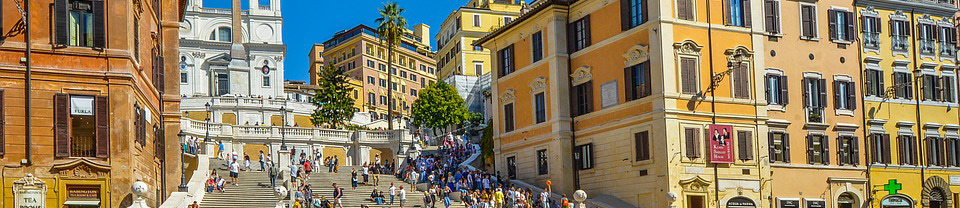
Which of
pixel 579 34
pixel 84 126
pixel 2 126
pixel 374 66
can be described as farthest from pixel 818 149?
pixel 374 66

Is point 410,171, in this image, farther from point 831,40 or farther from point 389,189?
point 831,40

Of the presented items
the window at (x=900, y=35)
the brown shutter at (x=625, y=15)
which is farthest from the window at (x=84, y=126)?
the window at (x=900, y=35)

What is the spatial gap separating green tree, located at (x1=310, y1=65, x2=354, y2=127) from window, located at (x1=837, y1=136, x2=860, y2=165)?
46.7 m

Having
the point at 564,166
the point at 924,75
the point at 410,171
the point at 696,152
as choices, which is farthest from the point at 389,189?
the point at 924,75

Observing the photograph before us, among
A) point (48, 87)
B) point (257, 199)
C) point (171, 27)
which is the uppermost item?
point (171, 27)

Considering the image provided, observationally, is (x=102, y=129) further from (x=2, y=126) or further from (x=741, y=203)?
(x=741, y=203)

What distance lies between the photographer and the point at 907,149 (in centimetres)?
5497

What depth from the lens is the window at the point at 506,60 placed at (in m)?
58.9

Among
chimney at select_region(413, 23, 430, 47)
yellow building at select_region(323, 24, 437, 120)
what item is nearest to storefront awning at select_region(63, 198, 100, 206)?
yellow building at select_region(323, 24, 437, 120)

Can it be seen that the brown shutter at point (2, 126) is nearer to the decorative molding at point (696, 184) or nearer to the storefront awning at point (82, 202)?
the storefront awning at point (82, 202)

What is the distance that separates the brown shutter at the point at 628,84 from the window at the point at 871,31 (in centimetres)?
1154

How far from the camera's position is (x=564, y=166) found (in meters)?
53.7

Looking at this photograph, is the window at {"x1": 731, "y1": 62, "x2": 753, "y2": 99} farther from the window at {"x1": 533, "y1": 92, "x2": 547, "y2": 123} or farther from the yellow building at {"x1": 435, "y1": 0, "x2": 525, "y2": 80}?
the yellow building at {"x1": 435, "y1": 0, "x2": 525, "y2": 80}

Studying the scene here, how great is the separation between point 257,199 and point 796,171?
71.8ft
